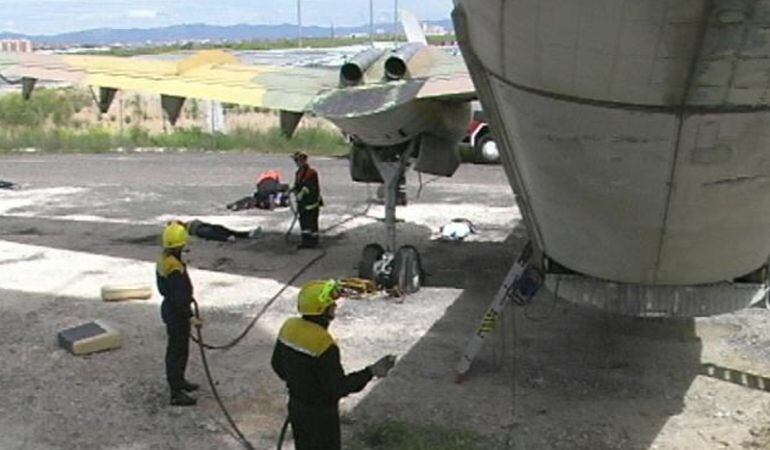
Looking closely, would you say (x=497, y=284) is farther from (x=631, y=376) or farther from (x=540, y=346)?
(x=631, y=376)

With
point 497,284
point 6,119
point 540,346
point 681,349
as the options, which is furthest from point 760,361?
point 6,119

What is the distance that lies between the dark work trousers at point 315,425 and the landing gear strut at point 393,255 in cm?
627

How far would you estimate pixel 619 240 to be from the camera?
6.50 m

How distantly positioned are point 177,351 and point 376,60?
5090 mm

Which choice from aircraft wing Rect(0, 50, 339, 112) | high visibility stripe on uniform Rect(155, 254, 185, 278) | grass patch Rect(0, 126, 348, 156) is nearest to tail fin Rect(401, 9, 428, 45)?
aircraft wing Rect(0, 50, 339, 112)

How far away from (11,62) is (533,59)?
13.0 m

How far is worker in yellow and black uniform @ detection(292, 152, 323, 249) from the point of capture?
15.5 m

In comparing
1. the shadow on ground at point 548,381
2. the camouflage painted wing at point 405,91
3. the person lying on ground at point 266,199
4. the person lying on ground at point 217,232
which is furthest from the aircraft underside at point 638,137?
the person lying on ground at point 266,199

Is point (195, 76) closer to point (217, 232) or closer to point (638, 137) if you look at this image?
point (217, 232)

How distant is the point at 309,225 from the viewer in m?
15.9

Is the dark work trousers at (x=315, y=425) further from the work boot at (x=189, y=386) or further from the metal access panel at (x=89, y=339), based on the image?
the metal access panel at (x=89, y=339)

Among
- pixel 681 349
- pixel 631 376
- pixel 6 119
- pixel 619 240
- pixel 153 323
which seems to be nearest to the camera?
pixel 619 240

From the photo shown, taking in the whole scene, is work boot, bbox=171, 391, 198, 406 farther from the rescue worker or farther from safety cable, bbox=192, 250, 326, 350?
safety cable, bbox=192, 250, 326, 350

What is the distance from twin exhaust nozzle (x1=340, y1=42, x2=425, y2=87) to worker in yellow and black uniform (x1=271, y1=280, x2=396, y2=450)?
5.82 metres
